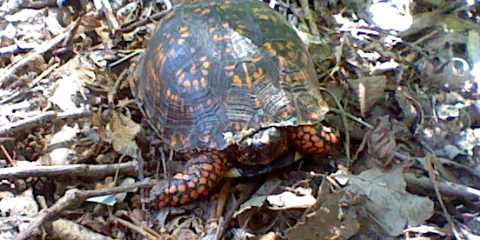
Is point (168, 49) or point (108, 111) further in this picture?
point (108, 111)

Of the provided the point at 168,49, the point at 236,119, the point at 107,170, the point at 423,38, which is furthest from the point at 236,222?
the point at 423,38

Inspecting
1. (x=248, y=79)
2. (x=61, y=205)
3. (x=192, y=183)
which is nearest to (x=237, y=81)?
(x=248, y=79)

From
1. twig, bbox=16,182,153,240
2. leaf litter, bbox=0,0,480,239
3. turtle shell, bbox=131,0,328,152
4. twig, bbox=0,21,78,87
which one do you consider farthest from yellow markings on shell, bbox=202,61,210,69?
twig, bbox=0,21,78,87

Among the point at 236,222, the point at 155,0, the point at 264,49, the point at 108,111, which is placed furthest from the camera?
the point at 155,0

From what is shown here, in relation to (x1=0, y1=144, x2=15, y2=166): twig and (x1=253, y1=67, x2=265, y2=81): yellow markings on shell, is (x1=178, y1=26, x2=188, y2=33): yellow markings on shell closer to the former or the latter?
(x1=253, y1=67, x2=265, y2=81): yellow markings on shell

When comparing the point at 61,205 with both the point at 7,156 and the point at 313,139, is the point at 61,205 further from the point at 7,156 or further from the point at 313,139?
the point at 313,139

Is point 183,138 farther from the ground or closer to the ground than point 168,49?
closer to the ground

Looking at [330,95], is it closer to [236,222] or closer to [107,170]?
[236,222]

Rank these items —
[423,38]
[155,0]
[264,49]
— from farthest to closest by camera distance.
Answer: [155,0] → [423,38] → [264,49]
